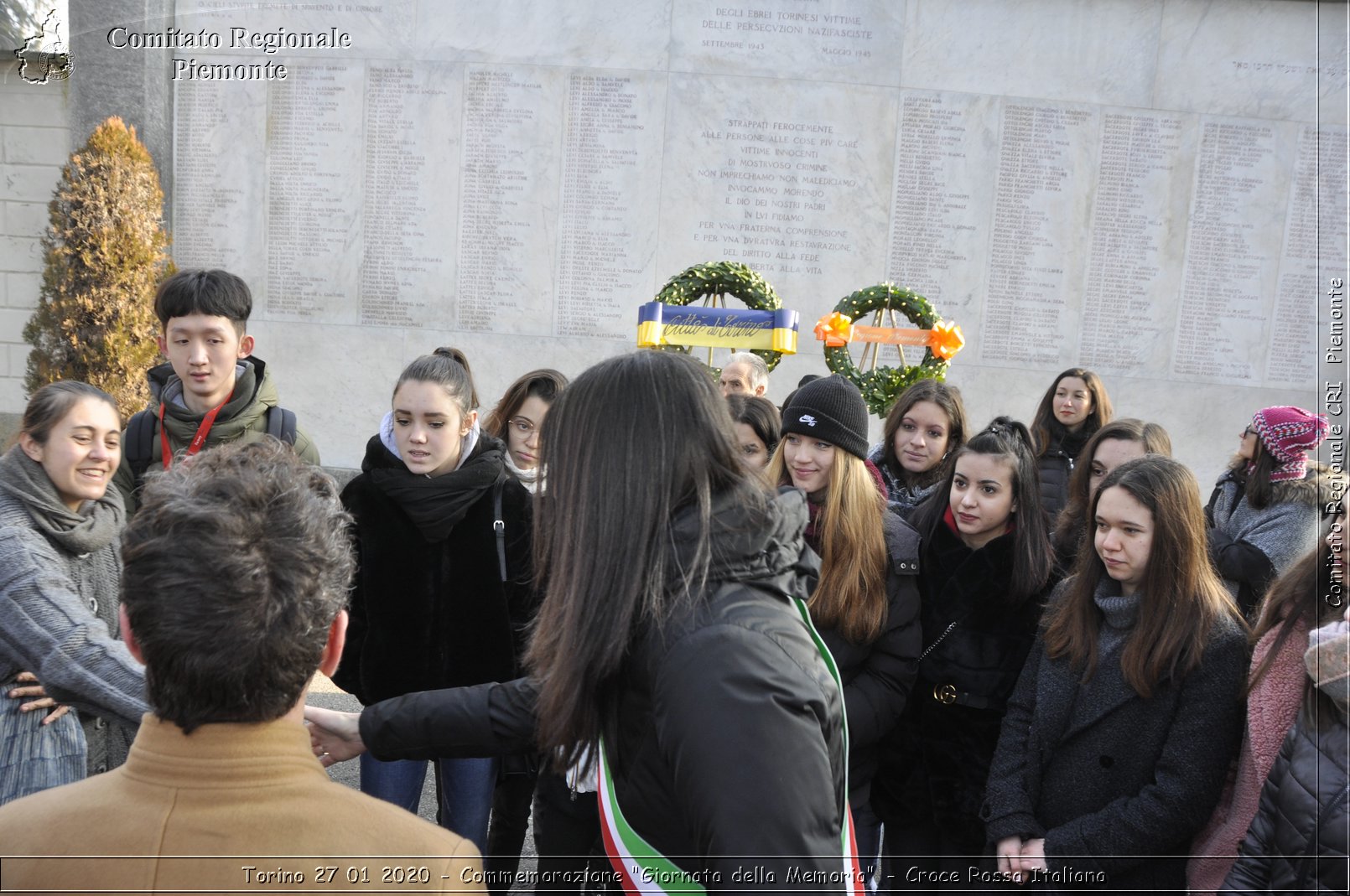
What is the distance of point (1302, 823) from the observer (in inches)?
77.1

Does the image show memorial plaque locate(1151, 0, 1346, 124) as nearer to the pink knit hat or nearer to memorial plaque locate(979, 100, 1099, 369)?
memorial plaque locate(979, 100, 1099, 369)

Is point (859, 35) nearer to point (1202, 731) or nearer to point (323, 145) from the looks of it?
point (323, 145)

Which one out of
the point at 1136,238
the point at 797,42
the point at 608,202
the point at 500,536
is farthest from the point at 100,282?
the point at 1136,238

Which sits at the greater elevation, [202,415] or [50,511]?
[202,415]

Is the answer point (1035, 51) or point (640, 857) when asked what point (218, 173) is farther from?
point (640, 857)

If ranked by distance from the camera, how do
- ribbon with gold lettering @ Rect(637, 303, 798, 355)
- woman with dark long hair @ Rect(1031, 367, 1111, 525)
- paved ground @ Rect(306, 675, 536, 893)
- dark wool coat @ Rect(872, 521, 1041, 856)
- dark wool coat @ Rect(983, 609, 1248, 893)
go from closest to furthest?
dark wool coat @ Rect(983, 609, 1248, 893) < dark wool coat @ Rect(872, 521, 1041, 856) < paved ground @ Rect(306, 675, 536, 893) < woman with dark long hair @ Rect(1031, 367, 1111, 525) < ribbon with gold lettering @ Rect(637, 303, 798, 355)

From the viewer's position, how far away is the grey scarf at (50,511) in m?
2.44

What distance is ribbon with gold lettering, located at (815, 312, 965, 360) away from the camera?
5.90 meters

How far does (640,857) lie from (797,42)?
26.9 ft

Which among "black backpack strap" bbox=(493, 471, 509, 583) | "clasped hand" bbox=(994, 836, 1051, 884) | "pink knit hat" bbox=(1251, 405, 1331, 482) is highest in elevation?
"pink knit hat" bbox=(1251, 405, 1331, 482)

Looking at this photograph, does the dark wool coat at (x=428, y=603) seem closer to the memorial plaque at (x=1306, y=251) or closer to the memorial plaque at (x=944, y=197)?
the memorial plaque at (x=944, y=197)

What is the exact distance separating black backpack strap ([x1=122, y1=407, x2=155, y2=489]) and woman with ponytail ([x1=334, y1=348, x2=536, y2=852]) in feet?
2.42

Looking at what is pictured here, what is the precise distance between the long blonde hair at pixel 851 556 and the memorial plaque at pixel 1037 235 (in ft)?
19.8

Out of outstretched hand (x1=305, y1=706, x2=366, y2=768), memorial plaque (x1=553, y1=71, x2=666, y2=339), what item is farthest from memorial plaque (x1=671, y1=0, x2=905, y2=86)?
outstretched hand (x1=305, y1=706, x2=366, y2=768)
